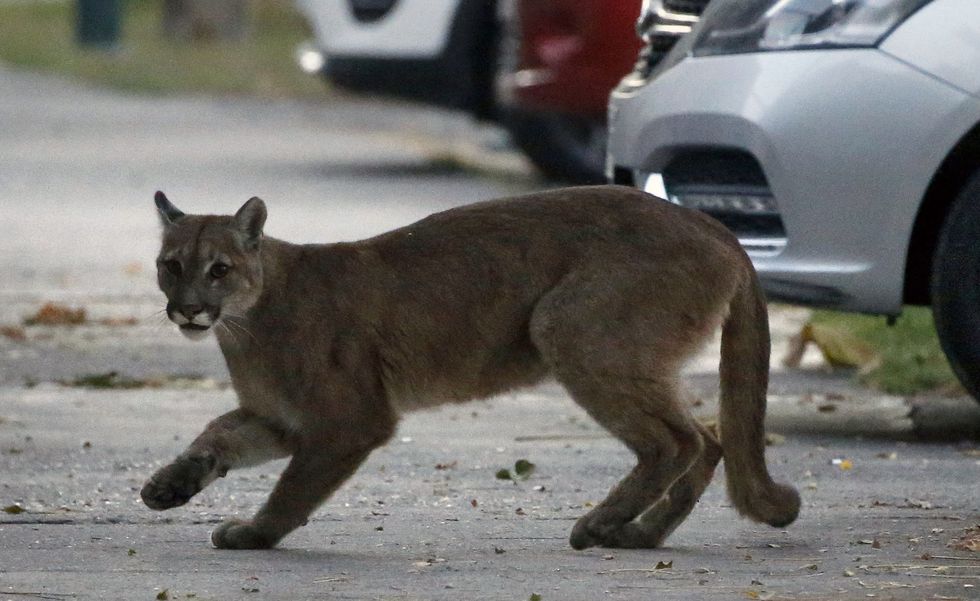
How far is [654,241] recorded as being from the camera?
5.13 m

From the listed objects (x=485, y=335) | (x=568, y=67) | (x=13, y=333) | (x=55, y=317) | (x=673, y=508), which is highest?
(x=485, y=335)

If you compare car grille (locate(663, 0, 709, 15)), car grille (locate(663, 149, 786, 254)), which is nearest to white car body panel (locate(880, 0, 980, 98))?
car grille (locate(663, 149, 786, 254))

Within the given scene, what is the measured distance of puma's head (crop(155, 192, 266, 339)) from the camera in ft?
16.7

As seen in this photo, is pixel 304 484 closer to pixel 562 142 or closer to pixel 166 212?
pixel 166 212

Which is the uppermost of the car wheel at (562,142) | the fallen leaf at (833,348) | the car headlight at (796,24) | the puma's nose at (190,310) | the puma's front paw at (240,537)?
the puma's nose at (190,310)

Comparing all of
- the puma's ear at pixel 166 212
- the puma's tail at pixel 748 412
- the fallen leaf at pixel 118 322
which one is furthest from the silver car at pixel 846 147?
the fallen leaf at pixel 118 322

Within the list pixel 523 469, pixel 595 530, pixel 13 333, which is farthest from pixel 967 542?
pixel 13 333

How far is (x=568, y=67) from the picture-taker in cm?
1195

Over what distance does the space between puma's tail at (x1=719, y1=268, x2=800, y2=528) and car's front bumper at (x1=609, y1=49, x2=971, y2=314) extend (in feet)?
3.81

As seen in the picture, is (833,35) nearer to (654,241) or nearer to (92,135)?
(654,241)

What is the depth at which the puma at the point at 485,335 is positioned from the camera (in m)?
5.04

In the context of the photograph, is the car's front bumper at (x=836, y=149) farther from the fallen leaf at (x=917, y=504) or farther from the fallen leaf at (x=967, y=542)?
the fallen leaf at (x=967, y=542)

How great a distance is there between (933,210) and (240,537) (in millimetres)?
2609

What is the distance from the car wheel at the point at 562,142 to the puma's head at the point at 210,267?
7.55 meters
